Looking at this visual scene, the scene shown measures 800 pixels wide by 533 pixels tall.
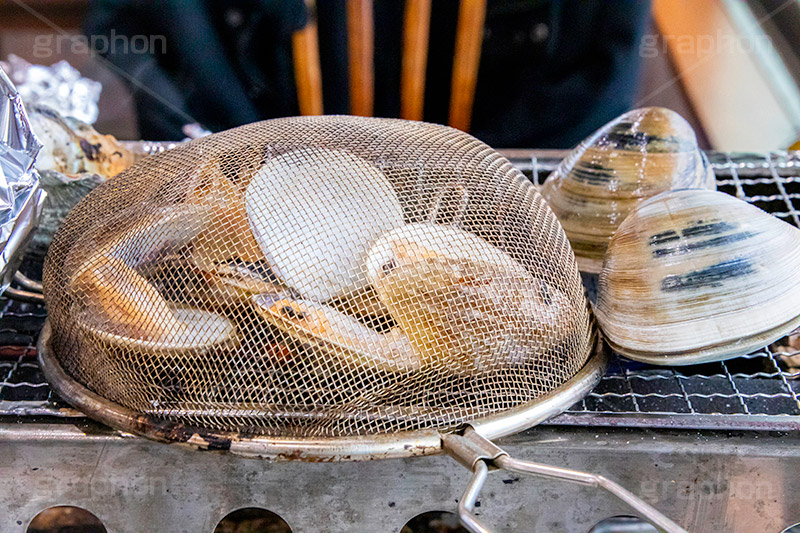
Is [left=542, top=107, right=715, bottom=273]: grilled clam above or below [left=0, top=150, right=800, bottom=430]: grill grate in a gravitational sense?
above

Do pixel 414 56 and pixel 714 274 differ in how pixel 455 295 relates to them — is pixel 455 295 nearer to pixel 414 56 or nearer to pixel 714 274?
pixel 714 274

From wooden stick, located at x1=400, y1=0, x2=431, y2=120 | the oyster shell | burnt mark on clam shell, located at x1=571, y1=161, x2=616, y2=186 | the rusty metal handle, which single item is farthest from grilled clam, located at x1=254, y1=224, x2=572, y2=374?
wooden stick, located at x1=400, y1=0, x2=431, y2=120

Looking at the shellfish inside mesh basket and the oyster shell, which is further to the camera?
the oyster shell

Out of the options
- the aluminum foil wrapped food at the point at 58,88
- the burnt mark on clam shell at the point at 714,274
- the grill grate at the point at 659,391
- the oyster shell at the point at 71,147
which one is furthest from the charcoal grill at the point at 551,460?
the aluminum foil wrapped food at the point at 58,88

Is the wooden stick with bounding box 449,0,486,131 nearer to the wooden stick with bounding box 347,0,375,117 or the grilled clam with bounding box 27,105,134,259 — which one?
the wooden stick with bounding box 347,0,375,117

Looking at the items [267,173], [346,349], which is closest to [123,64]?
[267,173]

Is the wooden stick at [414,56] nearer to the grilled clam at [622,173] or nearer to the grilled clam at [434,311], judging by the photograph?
the grilled clam at [622,173]

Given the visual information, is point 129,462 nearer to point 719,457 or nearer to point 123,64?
point 719,457
